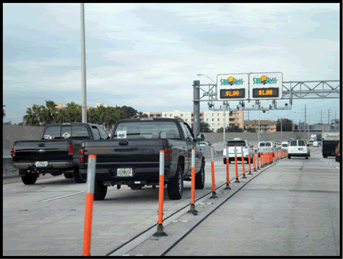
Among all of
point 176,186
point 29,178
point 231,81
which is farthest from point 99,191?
point 231,81

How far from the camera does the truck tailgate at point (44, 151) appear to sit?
15.4 meters

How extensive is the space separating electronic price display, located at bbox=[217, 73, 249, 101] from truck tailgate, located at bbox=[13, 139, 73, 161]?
107 feet

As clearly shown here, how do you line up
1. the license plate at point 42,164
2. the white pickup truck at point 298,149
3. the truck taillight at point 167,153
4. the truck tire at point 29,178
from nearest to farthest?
the truck taillight at point 167,153 < the license plate at point 42,164 < the truck tire at point 29,178 < the white pickup truck at point 298,149

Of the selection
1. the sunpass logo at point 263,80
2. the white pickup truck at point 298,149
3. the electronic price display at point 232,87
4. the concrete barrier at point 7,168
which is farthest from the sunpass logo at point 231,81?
the concrete barrier at point 7,168

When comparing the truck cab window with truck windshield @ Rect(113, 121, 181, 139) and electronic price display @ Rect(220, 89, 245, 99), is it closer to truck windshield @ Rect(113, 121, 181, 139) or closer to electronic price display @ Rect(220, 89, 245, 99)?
truck windshield @ Rect(113, 121, 181, 139)

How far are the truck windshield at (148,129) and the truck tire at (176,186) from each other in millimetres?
1169

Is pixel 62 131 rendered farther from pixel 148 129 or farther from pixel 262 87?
pixel 262 87

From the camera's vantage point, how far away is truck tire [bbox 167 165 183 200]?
439 inches

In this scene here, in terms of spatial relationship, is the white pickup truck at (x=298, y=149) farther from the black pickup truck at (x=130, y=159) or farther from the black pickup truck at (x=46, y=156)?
the black pickup truck at (x=130, y=159)

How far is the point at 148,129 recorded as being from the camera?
12.3 meters

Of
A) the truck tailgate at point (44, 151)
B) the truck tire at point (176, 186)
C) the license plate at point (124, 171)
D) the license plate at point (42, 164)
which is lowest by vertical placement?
the truck tire at point (176, 186)

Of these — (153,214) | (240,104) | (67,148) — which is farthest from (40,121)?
(153,214)

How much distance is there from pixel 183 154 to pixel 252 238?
197 inches

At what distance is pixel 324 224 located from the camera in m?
7.99
